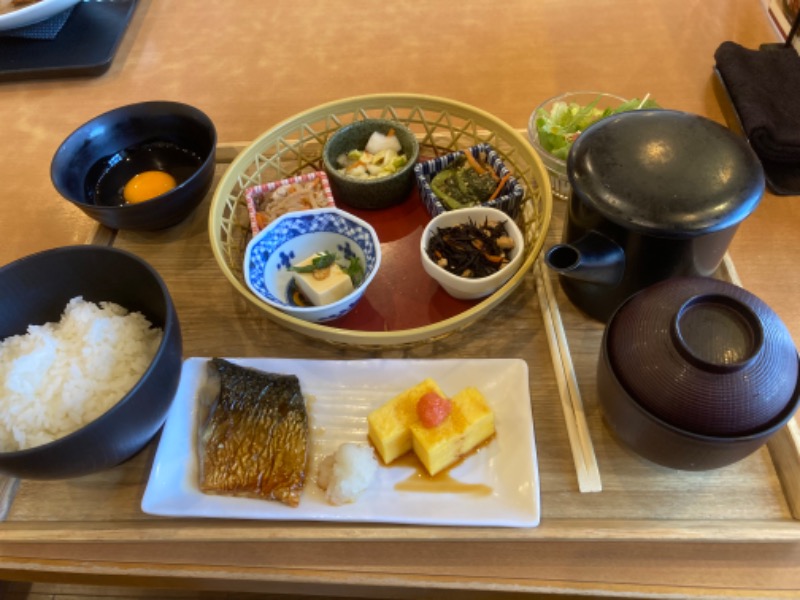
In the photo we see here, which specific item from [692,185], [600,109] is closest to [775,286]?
[692,185]

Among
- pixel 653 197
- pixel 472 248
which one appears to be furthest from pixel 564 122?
pixel 653 197

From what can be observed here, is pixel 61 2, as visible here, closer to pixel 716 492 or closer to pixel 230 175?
pixel 230 175

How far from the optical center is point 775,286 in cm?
133

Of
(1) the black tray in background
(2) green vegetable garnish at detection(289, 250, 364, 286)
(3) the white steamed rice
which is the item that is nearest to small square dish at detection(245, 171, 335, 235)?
(2) green vegetable garnish at detection(289, 250, 364, 286)

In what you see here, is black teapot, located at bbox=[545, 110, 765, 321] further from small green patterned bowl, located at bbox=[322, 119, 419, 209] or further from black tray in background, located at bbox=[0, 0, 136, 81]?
black tray in background, located at bbox=[0, 0, 136, 81]

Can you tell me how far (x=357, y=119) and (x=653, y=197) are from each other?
37.5 inches

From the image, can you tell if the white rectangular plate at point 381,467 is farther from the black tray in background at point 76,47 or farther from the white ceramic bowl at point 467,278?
the black tray in background at point 76,47

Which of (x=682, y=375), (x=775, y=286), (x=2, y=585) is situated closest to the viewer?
(x=682, y=375)

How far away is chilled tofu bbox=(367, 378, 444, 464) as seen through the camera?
3.40 feet

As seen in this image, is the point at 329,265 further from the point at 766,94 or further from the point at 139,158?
the point at 766,94

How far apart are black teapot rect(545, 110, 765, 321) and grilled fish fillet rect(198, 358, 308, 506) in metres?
0.57

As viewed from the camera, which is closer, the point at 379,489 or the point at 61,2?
the point at 379,489

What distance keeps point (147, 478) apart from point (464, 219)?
87cm

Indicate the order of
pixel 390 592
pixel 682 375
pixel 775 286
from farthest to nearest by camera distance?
pixel 775 286, pixel 390 592, pixel 682 375
